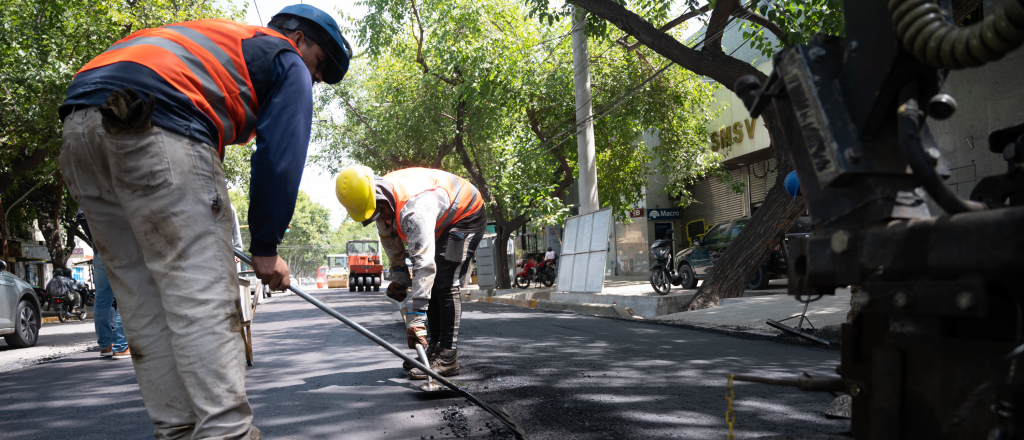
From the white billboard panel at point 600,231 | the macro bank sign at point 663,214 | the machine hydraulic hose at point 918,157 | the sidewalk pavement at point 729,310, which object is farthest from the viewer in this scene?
the macro bank sign at point 663,214

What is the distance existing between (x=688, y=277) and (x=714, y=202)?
37.6 ft

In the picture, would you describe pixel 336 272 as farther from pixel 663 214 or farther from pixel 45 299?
pixel 45 299

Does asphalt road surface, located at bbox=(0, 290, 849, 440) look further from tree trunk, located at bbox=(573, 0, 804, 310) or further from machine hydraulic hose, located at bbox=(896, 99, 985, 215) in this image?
tree trunk, located at bbox=(573, 0, 804, 310)

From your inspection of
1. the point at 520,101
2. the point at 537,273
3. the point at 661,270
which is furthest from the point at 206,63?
the point at 537,273

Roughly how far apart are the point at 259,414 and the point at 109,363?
358 cm

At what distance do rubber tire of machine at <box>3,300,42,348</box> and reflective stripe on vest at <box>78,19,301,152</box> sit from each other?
27.3 ft

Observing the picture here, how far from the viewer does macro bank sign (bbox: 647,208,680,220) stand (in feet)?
92.4

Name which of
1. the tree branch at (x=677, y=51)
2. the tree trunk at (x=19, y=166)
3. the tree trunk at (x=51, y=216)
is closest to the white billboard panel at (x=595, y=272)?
the tree branch at (x=677, y=51)

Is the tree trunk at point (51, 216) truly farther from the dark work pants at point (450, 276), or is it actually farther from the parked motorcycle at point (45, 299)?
the dark work pants at point (450, 276)

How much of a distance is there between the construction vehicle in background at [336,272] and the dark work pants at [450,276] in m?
41.5

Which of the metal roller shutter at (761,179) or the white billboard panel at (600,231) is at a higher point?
the metal roller shutter at (761,179)

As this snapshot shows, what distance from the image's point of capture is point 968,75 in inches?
408

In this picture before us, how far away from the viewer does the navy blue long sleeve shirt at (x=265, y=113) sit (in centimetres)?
201

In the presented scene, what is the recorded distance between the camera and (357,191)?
4.27 m
